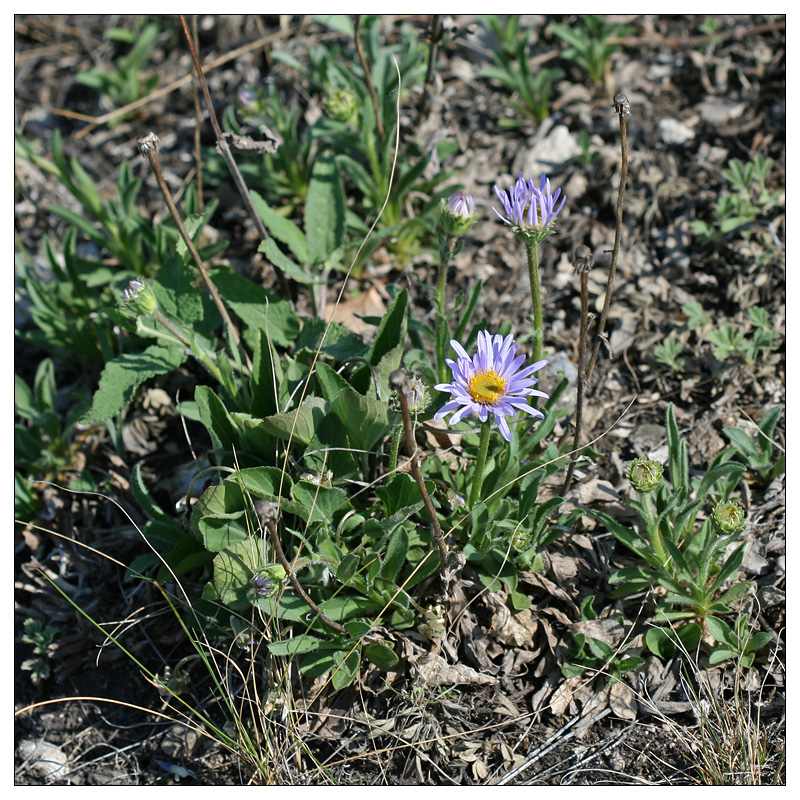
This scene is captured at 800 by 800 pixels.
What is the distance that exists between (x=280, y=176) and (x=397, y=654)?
7.75 ft

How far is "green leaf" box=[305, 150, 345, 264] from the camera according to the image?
3.22 metres

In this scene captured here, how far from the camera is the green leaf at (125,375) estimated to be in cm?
277

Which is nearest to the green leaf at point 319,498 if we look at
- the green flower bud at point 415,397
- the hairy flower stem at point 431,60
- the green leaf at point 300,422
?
the green leaf at point 300,422

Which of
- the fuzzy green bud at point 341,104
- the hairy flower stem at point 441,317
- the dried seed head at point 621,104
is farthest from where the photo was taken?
the fuzzy green bud at point 341,104

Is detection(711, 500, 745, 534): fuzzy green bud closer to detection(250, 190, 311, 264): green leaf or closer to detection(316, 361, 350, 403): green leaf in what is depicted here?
detection(316, 361, 350, 403): green leaf

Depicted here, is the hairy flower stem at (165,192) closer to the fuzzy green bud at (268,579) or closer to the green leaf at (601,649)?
the fuzzy green bud at (268,579)

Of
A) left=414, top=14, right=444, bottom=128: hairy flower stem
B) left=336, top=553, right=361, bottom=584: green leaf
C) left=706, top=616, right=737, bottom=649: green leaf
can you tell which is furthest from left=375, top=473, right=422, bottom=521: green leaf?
left=414, top=14, right=444, bottom=128: hairy flower stem

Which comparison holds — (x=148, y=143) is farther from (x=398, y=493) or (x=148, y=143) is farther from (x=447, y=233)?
(x=398, y=493)

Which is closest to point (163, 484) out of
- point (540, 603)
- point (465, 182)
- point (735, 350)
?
point (540, 603)

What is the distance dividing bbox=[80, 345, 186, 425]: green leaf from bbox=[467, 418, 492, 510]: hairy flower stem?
1194 millimetres

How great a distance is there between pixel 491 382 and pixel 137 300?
1.19 meters

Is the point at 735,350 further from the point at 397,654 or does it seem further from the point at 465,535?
the point at 397,654

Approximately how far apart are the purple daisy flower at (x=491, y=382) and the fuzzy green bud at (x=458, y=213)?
0.48 meters

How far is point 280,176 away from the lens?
370 centimetres
